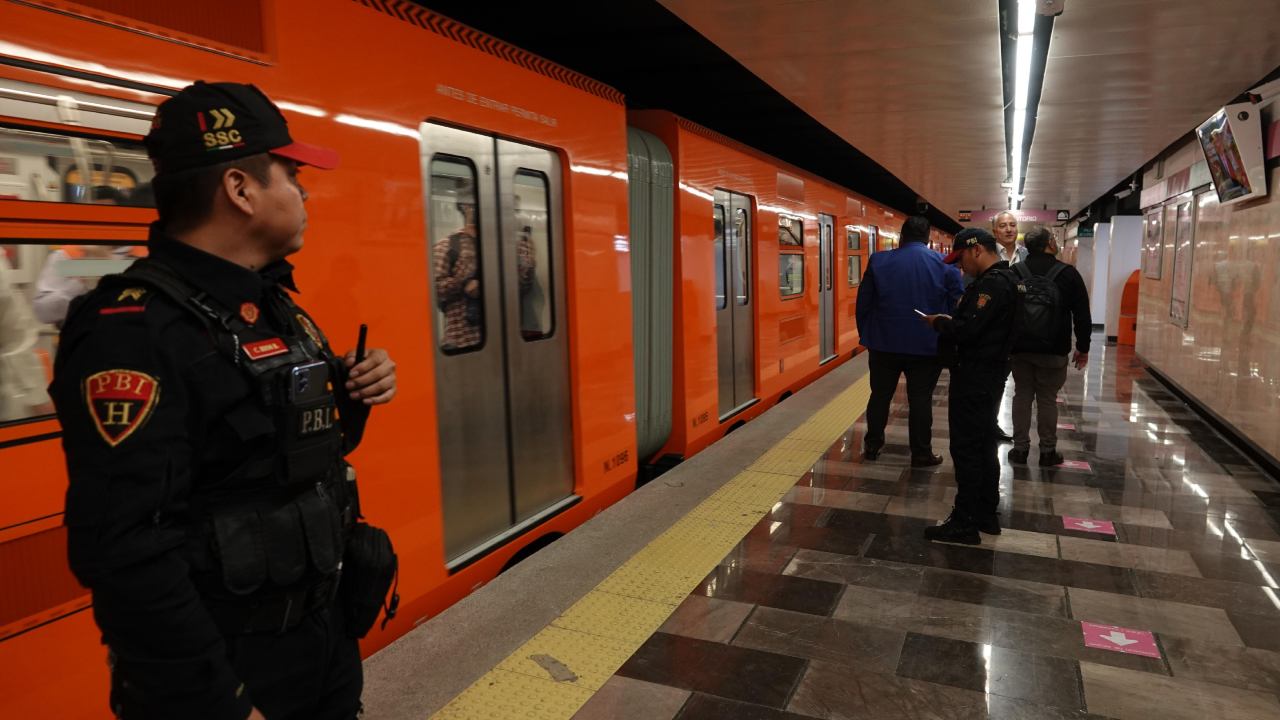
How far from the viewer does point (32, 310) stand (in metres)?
1.90

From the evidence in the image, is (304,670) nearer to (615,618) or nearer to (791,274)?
(615,618)

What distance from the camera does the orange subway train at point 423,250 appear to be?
1906 millimetres

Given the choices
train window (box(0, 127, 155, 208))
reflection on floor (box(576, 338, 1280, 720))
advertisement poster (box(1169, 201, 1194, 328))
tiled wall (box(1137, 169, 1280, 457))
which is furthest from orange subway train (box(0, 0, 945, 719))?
advertisement poster (box(1169, 201, 1194, 328))

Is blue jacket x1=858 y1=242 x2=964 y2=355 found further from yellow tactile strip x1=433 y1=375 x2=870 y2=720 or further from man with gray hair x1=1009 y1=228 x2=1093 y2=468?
yellow tactile strip x1=433 y1=375 x2=870 y2=720

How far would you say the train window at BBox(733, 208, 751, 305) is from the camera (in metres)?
7.19

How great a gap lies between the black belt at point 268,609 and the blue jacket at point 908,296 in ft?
16.4

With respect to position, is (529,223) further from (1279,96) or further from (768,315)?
(1279,96)

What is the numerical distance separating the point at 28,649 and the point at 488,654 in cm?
144

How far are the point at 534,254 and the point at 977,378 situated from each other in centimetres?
239

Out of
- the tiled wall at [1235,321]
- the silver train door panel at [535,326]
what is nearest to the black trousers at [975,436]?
the silver train door panel at [535,326]

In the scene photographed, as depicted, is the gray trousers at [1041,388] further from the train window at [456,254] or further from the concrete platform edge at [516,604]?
the train window at [456,254]

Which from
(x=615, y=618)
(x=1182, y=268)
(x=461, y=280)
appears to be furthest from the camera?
(x=1182, y=268)

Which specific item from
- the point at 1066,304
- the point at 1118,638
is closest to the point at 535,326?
the point at 1118,638

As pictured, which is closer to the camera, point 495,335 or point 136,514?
point 136,514
